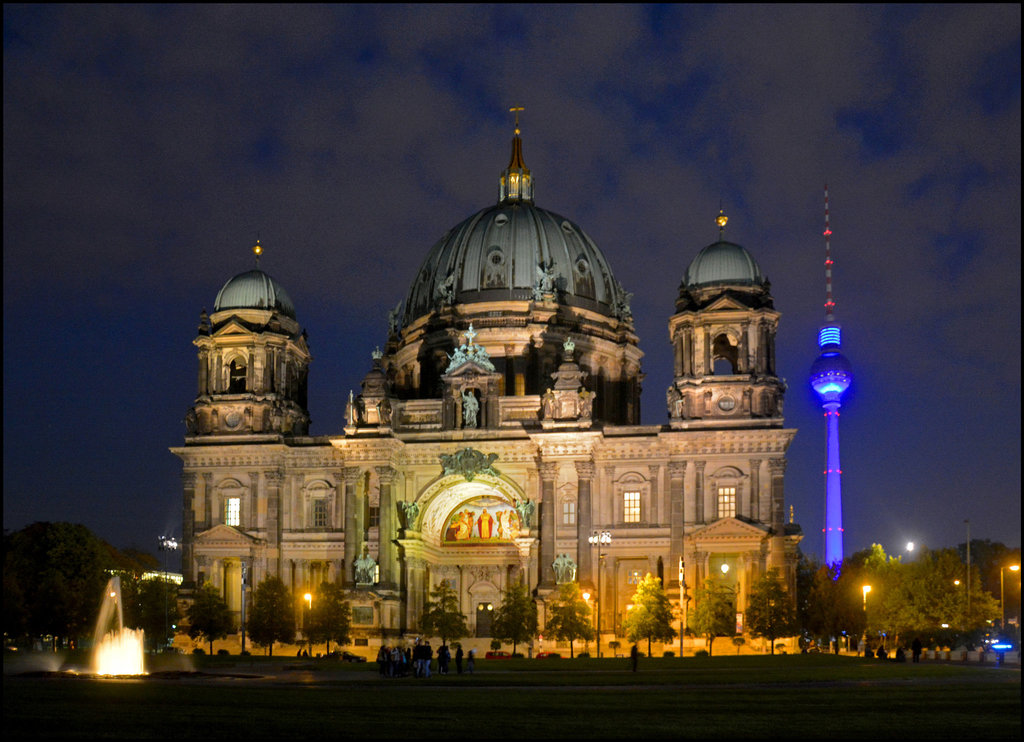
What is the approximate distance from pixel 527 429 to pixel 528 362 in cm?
1012

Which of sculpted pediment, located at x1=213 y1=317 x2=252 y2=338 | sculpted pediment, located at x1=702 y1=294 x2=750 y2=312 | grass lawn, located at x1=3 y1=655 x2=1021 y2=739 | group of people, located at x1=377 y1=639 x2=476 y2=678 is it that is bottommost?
group of people, located at x1=377 y1=639 x2=476 y2=678

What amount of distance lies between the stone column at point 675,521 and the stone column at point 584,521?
528 cm

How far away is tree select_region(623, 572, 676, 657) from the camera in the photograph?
85.3m

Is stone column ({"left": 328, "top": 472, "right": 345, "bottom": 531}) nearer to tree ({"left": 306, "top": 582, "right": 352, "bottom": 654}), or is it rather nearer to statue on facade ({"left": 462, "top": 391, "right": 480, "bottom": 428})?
tree ({"left": 306, "top": 582, "right": 352, "bottom": 654})

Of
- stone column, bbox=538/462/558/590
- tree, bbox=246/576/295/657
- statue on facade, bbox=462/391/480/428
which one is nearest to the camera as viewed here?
tree, bbox=246/576/295/657

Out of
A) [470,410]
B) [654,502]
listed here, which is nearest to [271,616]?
[470,410]

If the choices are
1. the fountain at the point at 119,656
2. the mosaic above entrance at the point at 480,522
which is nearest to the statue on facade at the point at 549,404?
the mosaic above entrance at the point at 480,522

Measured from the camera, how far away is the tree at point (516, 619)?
89.1 meters

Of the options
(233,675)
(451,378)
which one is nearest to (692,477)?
(451,378)

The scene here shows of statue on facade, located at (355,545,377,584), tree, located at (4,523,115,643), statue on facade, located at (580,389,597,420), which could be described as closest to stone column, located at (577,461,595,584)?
statue on facade, located at (580,389,597,420)

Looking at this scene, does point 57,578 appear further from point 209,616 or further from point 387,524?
point 387,524

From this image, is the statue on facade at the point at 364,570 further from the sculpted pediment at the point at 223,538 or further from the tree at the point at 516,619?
the tree at the point at 516,619

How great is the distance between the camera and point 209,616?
93.6 m

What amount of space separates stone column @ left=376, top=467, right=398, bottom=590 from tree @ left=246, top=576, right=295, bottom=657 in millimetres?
7175
